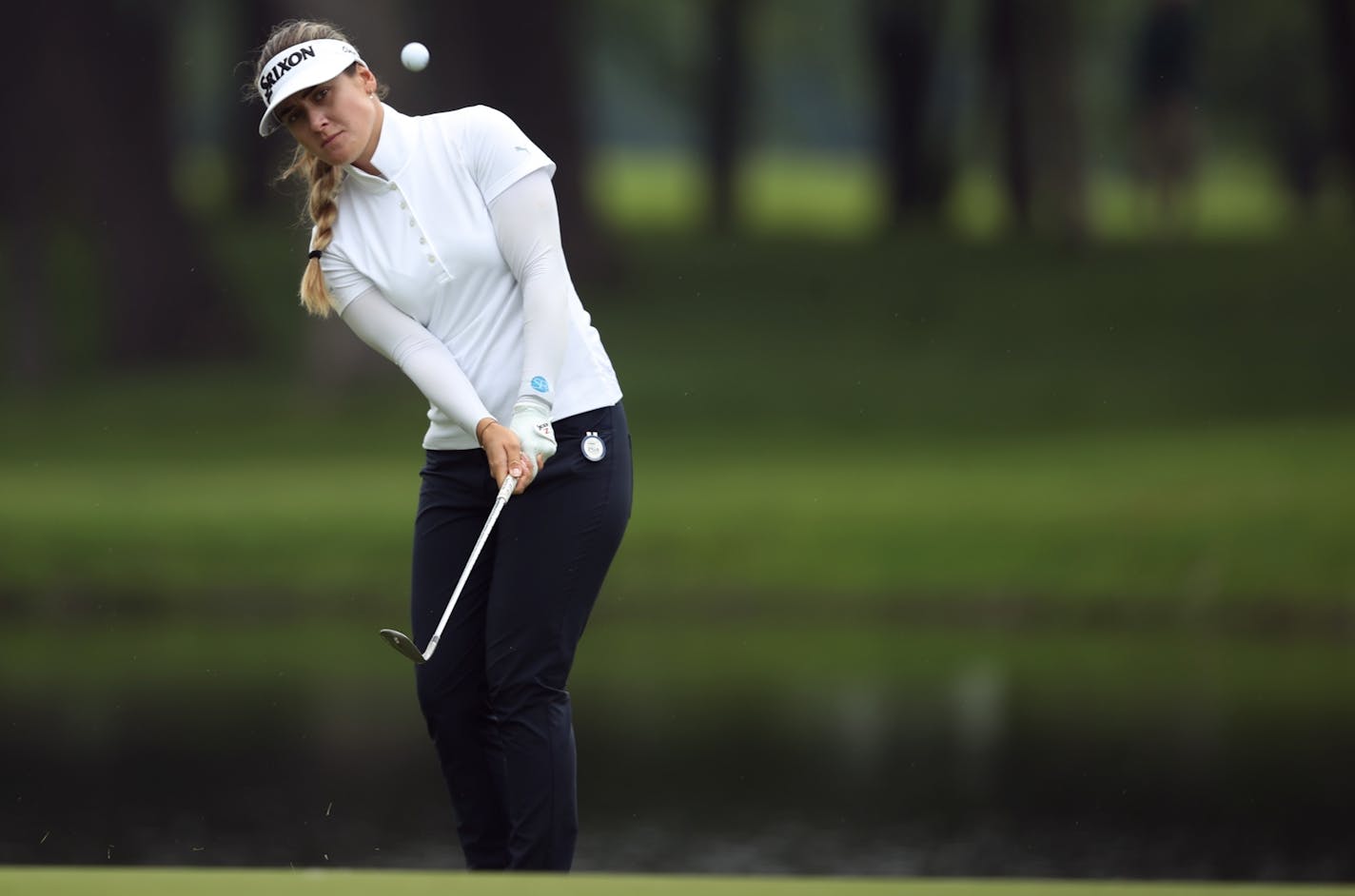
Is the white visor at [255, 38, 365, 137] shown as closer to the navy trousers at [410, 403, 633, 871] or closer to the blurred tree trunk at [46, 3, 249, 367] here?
the navy trousers at [410, 403, 633, 871]

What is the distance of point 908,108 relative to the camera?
25.1 m

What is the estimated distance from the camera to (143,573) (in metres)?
11.7

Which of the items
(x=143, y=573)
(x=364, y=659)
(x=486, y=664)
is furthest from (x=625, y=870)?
(x=143, y=573)

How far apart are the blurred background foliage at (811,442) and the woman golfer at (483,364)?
0.47 metres

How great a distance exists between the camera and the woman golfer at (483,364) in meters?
4.20

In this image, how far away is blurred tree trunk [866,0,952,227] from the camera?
80.2 ft

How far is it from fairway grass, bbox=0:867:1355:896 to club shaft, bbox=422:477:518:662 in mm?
761

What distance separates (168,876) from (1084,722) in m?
5.36

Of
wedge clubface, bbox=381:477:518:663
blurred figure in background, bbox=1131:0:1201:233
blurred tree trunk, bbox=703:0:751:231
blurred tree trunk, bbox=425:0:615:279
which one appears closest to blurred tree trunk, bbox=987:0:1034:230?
blurred figure in background, bbox=1131:0:1201:233

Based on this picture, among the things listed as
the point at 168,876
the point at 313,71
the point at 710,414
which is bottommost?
the point at 710,414

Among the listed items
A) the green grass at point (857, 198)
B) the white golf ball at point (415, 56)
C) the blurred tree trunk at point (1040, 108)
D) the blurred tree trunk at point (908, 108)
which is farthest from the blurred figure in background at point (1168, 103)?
the white golf ball at point (415, 56)

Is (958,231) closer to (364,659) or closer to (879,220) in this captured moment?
(879,220)

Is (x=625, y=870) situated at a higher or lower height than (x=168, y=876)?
lower

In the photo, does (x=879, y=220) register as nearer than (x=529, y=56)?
No
